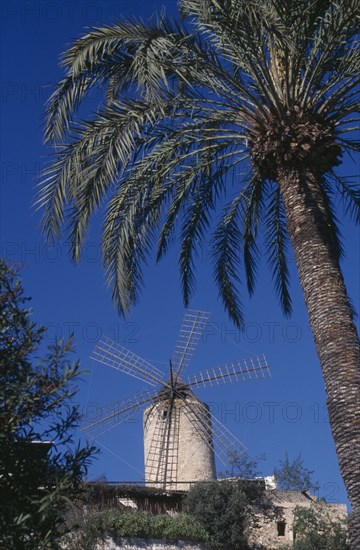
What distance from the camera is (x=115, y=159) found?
38.6 feet

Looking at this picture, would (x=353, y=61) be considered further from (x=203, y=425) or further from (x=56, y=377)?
(x=203, y=425)

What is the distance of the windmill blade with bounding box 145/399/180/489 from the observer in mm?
24562

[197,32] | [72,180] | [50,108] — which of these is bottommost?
[72,180]

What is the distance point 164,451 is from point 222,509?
202 inches

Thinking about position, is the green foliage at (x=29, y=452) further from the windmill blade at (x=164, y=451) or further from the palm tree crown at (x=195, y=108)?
the windmill blade at (x=164, y=451)

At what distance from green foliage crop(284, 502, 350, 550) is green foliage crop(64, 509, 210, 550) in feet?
7.49

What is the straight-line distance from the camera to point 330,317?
412 inches

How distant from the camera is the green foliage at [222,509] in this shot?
1952cm

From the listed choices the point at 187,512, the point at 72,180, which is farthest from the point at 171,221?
the point at 187,512

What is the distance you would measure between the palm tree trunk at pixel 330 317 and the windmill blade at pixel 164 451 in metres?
14.4

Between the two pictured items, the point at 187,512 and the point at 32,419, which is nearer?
the point at 32,419

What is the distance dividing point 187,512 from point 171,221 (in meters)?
9.01

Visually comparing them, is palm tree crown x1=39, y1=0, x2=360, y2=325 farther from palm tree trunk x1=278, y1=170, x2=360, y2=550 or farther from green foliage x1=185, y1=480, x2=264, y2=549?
green foliage x1=185, y1=480, x2=264, y2=549

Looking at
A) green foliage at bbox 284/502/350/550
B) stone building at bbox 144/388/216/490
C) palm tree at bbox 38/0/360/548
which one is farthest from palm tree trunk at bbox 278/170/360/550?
stone building at bbox 144/388/216/490
